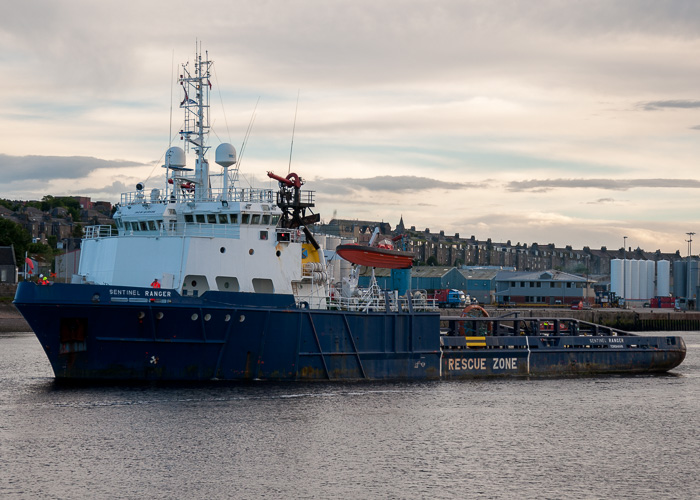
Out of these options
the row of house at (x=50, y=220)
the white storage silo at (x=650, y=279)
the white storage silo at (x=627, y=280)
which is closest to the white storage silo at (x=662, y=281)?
the white storage silo at (x=650, y=279)

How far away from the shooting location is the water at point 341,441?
1883 cm

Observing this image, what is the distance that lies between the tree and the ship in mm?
59707

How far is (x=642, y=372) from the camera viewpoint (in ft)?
125

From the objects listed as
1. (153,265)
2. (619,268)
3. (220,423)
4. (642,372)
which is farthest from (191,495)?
(619,268)

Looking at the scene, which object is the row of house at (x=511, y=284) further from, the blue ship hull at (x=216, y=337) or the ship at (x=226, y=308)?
the blue ship hull at (x=216, y=337)

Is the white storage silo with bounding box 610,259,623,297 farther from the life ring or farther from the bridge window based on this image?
the bridge window

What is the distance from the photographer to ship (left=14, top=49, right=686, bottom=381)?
27141 mm

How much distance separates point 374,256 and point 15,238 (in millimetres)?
66545

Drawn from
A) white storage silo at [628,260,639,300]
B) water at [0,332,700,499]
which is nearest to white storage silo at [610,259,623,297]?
white storage silo at [628,260,639,300]

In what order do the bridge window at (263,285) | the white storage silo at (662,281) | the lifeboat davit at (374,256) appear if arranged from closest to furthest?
the bridge window at (263,285) < the lifeboat davit at (374,256) < the white storage silo at (662,281)

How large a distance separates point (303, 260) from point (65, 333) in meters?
8.83

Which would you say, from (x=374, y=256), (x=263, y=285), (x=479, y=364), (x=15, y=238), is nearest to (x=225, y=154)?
(x=263, y=285)

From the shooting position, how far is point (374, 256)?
31859 mm

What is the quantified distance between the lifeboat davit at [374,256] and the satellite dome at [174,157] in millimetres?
6553
